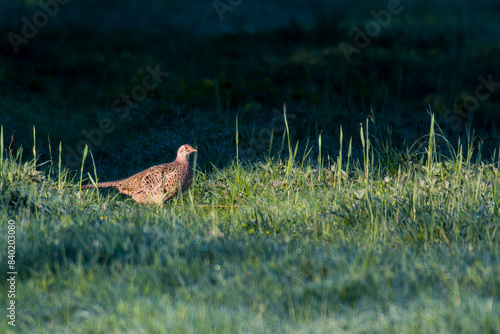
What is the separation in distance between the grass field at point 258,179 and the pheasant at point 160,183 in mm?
207

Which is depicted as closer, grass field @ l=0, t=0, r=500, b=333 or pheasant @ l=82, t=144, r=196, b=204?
grass field @ l=0, t=0, r=500, b=333

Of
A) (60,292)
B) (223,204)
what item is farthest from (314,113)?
(60,292)

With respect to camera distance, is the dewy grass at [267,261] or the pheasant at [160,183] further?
the pheasant at [160,183]

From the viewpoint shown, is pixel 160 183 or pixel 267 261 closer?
pixel 267 261

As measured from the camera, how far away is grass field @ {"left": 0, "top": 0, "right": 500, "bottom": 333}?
289 centimetres

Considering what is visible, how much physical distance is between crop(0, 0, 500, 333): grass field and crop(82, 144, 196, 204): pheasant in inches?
8.2

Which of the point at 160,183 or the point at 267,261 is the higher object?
the point at 160,183

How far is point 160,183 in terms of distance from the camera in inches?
204

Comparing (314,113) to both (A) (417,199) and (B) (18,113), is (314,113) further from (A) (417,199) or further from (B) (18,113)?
(B) (18,113)

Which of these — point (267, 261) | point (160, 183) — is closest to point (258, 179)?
point (160, 183)

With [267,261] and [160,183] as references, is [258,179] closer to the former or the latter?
[160,183]

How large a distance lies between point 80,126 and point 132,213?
160 inches

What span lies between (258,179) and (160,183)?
0.96 meters

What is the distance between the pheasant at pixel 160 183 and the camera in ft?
17.0
